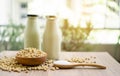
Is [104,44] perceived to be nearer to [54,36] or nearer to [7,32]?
[7,32]

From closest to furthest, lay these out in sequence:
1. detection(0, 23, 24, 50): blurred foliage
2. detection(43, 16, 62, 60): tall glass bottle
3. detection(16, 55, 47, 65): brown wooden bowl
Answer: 1. detection(16, 55, 47, 65): brown wooden bowl
2. detection(43, 16, 62, 60): tall glass bottle
3. detection(0, 23, 24, 50): blurred foliage

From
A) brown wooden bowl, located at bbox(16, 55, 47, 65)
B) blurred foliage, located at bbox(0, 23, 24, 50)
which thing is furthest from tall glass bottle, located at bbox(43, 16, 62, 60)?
blurred foliage, located at bbox(0, 23, 24, 50)

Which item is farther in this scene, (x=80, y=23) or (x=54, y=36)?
(x=80, y=23)

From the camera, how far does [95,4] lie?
3645mm

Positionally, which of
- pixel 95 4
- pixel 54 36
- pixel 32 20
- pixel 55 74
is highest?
pixel 95 4

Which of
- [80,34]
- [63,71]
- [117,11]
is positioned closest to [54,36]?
[63,71]

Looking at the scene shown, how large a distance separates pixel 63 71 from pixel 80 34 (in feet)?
6.22

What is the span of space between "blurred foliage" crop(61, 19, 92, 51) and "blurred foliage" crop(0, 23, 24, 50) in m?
0.61

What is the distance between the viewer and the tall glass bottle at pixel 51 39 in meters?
1.69

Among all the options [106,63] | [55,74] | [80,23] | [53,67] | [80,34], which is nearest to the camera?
[55,74]

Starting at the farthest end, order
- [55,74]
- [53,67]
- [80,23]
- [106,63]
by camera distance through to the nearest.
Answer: [80,23] < [106,63] < [53,67] < [55,74]

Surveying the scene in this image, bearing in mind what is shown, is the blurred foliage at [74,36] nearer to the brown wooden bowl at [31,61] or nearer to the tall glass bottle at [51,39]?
the tall glass bottle at [51,39]

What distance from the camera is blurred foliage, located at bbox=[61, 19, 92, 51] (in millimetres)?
3312

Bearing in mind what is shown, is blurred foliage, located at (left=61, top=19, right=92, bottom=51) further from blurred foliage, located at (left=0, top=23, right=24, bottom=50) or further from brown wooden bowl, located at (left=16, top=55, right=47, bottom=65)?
brown wooden bowl, located at (left=16, top=55, right=47, bottom=65)
